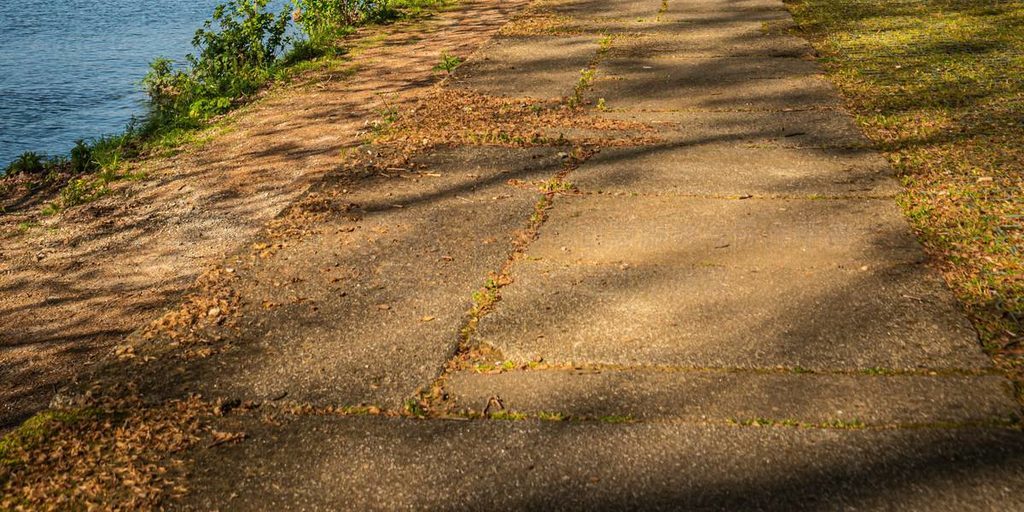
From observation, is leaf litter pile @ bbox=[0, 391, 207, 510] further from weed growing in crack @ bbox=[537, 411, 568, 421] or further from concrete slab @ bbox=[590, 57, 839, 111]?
concrete slab @ bbox=[590, 57, 839, 111]

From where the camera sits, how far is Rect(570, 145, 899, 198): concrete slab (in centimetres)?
461

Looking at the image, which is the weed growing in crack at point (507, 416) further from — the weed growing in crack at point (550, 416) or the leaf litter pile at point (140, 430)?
the leaf litter pile at point (140, 430)

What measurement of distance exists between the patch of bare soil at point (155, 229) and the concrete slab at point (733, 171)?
5.47 feet

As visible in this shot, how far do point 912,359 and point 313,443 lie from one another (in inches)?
72.8

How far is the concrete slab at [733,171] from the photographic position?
4609mm

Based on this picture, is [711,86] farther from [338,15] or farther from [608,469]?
[338,15]

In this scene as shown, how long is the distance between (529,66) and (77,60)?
7079mm

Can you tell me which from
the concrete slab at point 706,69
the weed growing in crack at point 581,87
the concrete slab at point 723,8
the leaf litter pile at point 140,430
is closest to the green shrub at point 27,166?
the leaf litter pile at point 140,430

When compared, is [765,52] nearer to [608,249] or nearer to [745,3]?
[745,3]

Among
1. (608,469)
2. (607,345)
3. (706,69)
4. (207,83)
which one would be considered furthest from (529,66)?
(608,469)

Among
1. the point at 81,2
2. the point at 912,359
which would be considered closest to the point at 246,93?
the point at 912,359

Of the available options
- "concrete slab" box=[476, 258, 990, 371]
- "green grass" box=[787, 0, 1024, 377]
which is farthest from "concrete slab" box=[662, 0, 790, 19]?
"concrete slab" box=[476, 258, 990, 371]

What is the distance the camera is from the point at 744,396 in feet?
9.21

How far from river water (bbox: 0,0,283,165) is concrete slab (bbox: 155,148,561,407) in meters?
4.93
